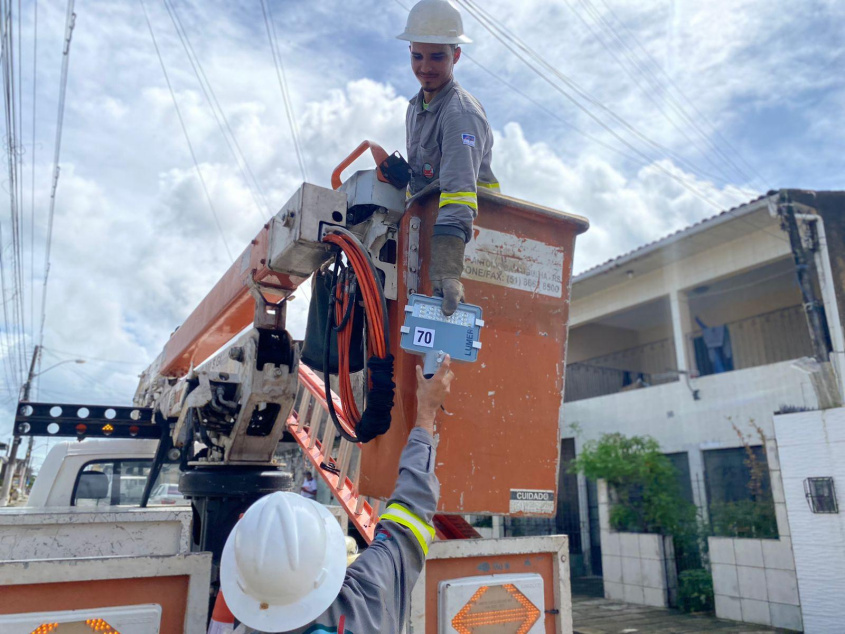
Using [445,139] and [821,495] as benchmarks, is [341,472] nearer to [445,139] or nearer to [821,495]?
[445,139]

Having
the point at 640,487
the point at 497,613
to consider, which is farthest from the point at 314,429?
the point at 640,487

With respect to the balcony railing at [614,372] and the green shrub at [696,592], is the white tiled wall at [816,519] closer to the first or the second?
the green shrub at [696,592]

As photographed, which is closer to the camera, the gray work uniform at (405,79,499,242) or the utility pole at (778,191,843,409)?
the gray work uniform at (405,79,499,242)

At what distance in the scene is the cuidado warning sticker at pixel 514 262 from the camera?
101 inches

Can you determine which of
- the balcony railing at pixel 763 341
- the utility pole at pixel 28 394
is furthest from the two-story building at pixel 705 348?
the utility pole at pixel 28 394

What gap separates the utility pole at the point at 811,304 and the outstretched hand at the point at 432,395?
673 centimetres

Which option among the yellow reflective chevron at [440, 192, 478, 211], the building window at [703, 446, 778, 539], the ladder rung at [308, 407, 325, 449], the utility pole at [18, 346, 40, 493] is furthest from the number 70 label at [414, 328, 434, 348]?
the utility pole at [18, 346, 40, 493]

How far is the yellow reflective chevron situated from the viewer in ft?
7.58

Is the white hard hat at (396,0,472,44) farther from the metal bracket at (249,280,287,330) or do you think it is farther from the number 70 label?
the metal bracket at (249,280,287,330)

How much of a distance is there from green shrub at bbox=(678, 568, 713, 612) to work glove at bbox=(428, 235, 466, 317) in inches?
317

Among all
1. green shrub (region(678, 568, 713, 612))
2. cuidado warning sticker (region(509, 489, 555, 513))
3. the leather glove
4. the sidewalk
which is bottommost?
the sidewalk

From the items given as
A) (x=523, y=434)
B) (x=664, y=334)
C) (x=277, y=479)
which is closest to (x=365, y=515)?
(x=277, y=479)

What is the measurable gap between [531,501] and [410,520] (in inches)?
31.0

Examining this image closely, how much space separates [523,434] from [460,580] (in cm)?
61
